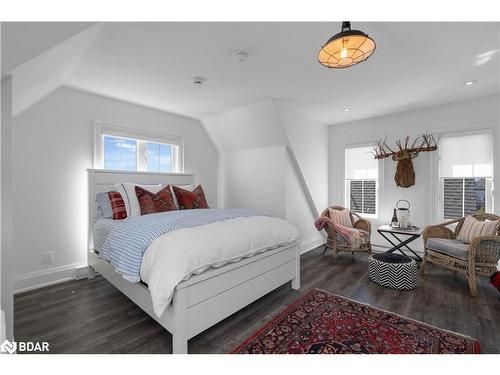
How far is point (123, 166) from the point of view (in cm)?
346

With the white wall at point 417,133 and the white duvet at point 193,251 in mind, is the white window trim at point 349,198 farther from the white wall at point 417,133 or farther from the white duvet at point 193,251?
the white duvet at point 193,251

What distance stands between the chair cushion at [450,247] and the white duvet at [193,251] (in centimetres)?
228

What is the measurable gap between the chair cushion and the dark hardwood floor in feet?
1.27

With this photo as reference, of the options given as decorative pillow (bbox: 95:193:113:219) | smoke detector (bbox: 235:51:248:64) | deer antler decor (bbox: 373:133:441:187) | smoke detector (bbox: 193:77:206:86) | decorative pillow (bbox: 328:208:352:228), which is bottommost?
decorative pillow (bbox: 328:208:352:228)

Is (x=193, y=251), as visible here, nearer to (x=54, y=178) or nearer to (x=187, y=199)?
(x=187, y=199)

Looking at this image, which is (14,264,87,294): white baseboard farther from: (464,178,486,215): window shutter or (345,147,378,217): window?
(464,178,486,215): window shutter

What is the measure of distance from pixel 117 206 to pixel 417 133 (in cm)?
477

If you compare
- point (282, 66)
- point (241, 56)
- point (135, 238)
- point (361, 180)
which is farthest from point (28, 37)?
point (361, 180)

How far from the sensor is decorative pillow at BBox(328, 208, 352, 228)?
13.1ft

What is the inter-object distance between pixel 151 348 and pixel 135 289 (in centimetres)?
47

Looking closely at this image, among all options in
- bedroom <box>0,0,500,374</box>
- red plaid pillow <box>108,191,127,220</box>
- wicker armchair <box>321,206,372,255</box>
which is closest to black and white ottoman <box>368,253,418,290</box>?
bedroom <box>0,0,500,374</box>
